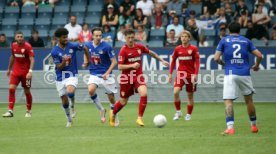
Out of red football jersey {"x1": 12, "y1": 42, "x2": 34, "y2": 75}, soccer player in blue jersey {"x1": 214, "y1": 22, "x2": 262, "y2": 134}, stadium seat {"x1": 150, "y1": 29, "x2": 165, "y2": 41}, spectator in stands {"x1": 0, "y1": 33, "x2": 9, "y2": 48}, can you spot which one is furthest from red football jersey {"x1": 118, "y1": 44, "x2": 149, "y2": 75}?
spectator in stands {"x1": 0, "y1": 33, "x2": 9, "y2": 48}

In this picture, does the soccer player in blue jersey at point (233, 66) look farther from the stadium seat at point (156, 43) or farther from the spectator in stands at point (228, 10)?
the spectator in stands at point (228, 10)

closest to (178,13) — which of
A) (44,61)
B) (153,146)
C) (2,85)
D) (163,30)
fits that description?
(163,30)

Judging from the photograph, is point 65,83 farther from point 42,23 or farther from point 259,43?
point 42,23

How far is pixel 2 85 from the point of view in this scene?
25.9 metres

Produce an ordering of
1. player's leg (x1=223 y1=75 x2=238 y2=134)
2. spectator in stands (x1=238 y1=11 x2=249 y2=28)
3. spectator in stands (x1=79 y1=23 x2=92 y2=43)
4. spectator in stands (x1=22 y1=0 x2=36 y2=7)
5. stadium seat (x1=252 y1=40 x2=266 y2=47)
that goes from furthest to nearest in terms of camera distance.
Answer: spectator in stands (x1=22 y1=0 x2=36 y2=7), spectator in stands (x1=238 y1=11 x2=249 y2=28), spectator in stands (x1=79 y1=23 x2=92 y2=43), stadium seat (x1=252 y1=40 x2=266 y2=47), player's leg (x1=223 y1=75 x2=238 y2=134)

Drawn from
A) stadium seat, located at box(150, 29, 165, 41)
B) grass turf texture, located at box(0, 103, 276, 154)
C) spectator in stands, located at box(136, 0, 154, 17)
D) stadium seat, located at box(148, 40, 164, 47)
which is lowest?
grass turf texture, located at box(0, 103, 276, 154)

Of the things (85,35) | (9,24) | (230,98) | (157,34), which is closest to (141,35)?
(157,34)

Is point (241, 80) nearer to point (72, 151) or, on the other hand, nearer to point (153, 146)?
point (153, 146)

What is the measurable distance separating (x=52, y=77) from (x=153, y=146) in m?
14.5

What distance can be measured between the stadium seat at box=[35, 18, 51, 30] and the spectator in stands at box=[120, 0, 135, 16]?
11.0 feet

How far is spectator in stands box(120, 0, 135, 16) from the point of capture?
28.9 meters

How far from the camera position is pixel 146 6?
2883 cm

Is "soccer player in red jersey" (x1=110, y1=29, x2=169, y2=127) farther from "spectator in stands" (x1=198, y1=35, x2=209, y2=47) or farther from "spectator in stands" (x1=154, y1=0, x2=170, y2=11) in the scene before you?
"spectator in stands" (x1=154, y1=0, x2=170, y2=11)

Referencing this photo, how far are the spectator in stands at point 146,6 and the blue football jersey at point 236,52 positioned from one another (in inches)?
604
